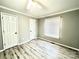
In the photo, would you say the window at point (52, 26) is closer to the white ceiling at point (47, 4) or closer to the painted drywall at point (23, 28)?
the white ceiling at point (47, 4)

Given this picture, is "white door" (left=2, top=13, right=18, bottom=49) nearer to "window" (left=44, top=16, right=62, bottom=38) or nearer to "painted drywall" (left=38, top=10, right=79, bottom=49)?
"window" (left=44, top=16, right=62, bottom=38)

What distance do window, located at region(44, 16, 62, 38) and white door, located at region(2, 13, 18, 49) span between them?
2631mm

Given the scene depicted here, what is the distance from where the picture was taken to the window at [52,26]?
4.16 m

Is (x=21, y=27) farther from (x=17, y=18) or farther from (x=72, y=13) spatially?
(x=72, y=13)

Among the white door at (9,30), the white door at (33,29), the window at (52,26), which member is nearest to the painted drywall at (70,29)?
the window at (52,26)

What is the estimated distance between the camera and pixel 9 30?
333 centimetres

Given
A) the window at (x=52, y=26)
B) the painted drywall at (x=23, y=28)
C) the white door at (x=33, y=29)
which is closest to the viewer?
the painted drywall at (x=23, y=28)

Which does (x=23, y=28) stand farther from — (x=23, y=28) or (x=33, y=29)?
(x=33, y=29)

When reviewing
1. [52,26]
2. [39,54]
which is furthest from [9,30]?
[52,26]

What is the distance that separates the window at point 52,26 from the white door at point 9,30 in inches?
104

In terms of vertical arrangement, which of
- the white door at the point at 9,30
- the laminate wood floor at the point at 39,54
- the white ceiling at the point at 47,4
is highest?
the white ceiling at the point at 47,4

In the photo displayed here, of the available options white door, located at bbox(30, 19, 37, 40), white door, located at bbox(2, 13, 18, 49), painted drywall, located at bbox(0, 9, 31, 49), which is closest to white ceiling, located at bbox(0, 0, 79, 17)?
white door, located at bbox(2, 13, 18, 49)

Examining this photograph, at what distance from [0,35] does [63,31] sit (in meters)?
3.70

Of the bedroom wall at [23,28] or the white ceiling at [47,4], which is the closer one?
the white ceiling at [47,4]
